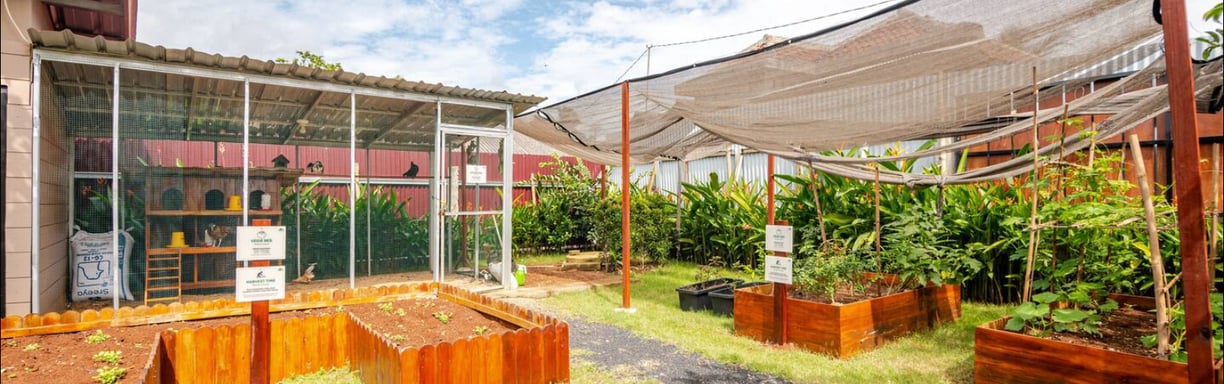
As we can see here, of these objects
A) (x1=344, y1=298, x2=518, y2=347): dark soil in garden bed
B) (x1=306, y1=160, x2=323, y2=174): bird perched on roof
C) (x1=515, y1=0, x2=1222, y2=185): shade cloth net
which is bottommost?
(x1=344, y1=298, x2=518, y2=347): dark soil in garden bed

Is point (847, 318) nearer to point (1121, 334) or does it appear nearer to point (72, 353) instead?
point (1121, 334)

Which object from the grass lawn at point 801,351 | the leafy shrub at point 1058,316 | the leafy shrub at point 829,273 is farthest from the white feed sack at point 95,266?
the leafy shrub at point 1058,316

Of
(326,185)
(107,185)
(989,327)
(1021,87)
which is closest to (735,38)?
(1021,87)

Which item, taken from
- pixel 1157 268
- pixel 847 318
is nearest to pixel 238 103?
pixel 847 318

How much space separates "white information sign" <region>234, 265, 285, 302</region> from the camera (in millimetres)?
Answer: 2682

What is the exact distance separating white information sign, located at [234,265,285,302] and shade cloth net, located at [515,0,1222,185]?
280 cm

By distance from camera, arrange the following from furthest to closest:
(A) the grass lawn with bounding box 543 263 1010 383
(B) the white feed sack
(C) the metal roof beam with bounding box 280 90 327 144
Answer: (C) the metal roof beam with bounding box 280 90 327 144 < (B) the white feed sack < (A) the grass lawn with bounding box 543 263 1010 383

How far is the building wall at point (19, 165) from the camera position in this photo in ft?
13.8

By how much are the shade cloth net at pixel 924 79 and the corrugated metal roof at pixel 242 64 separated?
5.22ft

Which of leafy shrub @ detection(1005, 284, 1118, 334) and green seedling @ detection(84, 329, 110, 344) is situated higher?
leafy shrub @ detection(1005, 284, 1118, 334)

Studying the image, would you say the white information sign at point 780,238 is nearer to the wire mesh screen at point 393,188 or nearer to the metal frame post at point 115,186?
the wire mesh screen at point 393,188

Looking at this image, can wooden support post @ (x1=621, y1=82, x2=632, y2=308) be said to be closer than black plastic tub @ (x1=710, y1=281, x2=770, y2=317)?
No

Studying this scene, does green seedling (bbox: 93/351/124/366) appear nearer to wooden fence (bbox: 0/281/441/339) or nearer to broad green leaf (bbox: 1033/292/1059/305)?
wooden fence (bbox: 0/281/441/339)

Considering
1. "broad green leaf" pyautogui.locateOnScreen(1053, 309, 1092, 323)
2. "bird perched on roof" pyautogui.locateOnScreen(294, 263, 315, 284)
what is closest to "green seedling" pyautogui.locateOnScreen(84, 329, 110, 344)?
"bird perched on roof" pyautogui.locateOnScreen(294, 263, 315, 284)
